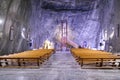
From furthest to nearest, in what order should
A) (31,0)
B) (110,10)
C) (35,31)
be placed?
(35,31)
(31,0)
(110,10)

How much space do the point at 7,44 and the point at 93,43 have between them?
1719 centimetres

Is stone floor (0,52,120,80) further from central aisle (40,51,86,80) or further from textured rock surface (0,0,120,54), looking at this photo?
textured rock surface (0,0,120,54)

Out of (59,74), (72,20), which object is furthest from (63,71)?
(72,20)

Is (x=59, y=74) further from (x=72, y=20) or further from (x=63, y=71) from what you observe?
(x=72, y=20)

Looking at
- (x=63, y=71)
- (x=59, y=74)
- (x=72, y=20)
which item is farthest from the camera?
(x=72, y=20)

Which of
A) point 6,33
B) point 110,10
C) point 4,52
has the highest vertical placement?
point 110,10

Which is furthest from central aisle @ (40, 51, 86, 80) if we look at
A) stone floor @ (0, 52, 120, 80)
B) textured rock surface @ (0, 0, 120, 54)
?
textured rock surface @ (0, 0, 120, 54)

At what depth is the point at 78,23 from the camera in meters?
32.6

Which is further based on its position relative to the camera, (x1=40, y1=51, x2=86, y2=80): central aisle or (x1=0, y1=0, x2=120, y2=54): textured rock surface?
(x1=0, y1=0, x2=120, y2=54): textured rock surface

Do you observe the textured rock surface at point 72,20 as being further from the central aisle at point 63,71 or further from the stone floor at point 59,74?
the stone floor at point 59,74

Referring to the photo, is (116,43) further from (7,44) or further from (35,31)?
(35,31)

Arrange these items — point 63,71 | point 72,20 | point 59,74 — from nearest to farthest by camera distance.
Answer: point 59,74 → point 63,71 → point 72,20

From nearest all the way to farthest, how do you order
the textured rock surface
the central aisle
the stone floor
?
the stone floor
the central aisle
the textured rock surface

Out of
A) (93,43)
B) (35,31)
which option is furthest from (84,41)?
(35,31)
